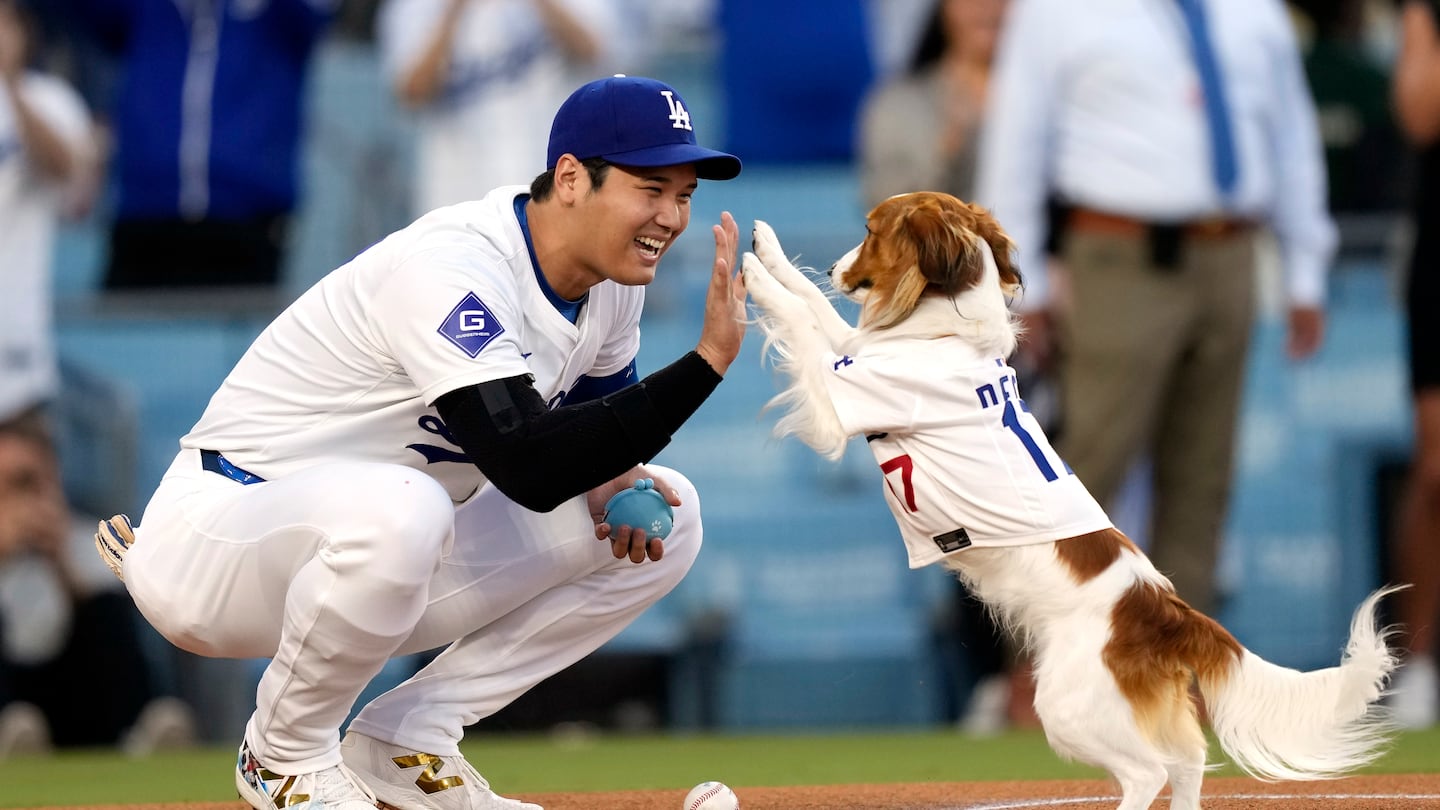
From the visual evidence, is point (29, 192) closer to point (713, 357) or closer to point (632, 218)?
point (632, 218)

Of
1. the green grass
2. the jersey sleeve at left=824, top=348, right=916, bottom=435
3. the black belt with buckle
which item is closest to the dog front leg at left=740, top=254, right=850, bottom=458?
the jersey sleeve at left=824, top=348, right=916, bottom=435

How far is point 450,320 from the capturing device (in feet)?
13.7

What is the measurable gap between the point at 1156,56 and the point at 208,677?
449cm

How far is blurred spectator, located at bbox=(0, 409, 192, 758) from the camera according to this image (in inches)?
307

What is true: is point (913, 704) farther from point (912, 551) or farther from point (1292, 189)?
point (912, 551)

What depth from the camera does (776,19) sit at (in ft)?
30.0

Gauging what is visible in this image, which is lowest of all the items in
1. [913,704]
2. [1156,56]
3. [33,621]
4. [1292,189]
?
[913,704]

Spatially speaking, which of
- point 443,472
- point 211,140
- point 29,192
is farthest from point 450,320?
point 29,192

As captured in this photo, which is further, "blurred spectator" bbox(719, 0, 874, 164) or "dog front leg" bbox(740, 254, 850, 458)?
"blurred spectator" bbox(719, 0, 874, 164)

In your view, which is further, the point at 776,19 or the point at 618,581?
the point at 776,19

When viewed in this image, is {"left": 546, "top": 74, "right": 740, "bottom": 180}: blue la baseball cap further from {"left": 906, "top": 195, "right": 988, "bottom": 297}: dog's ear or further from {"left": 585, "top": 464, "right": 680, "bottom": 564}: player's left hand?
{"left": 585, "top": 464, "right": 680, "bottom": 564}: player's left hand

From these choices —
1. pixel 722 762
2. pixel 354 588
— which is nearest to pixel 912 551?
pixel 354 588

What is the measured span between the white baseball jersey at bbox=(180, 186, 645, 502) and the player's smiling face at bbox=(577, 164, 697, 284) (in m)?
0.20

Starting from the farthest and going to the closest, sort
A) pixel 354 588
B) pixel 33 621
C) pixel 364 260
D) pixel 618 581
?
pixel 33 621, pixel 618 581, pixel 364 260, pixel 354 588
